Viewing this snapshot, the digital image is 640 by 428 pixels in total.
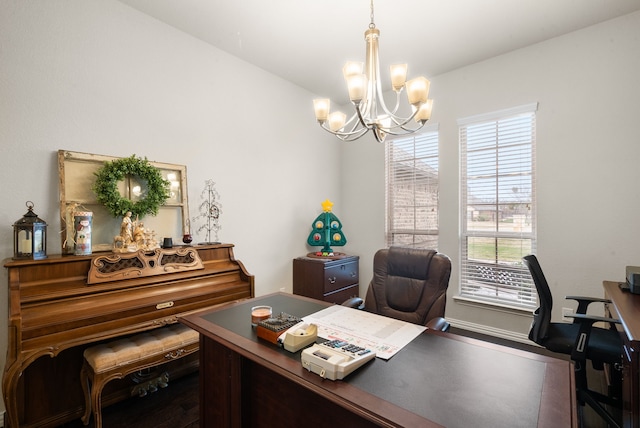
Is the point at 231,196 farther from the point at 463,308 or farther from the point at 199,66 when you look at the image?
the point at 463,308

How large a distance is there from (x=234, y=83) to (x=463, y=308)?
3.63m

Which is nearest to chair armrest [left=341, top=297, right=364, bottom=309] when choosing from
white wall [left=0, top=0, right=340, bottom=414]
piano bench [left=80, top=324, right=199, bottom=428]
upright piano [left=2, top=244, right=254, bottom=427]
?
upright piano [left=2, top=244, right=254, bottom=427]

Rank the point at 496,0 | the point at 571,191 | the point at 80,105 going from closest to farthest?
the point at 80,105 → the point at 496,0 → the point at 571,191

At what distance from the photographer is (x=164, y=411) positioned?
2.06 m

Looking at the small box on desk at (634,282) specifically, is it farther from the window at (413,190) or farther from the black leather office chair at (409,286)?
the window at (413,190)

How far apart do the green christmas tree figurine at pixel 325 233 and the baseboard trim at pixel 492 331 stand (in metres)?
1.70

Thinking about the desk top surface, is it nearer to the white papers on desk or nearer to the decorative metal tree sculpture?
the white papers on desk

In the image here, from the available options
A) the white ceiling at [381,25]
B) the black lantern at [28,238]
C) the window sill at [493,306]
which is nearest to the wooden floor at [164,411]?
the window sill at [493,306]

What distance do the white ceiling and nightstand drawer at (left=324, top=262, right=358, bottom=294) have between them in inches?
95.2

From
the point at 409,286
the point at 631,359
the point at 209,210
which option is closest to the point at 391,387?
the point at 409,286

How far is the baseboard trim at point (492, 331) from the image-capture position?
3.04m

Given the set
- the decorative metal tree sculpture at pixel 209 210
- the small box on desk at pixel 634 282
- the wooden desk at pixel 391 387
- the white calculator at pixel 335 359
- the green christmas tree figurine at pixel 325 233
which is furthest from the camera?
the green christmas tree figurine at pixel 325 233

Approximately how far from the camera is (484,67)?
3.27 m

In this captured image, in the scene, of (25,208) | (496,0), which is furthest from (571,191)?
(25,208)
